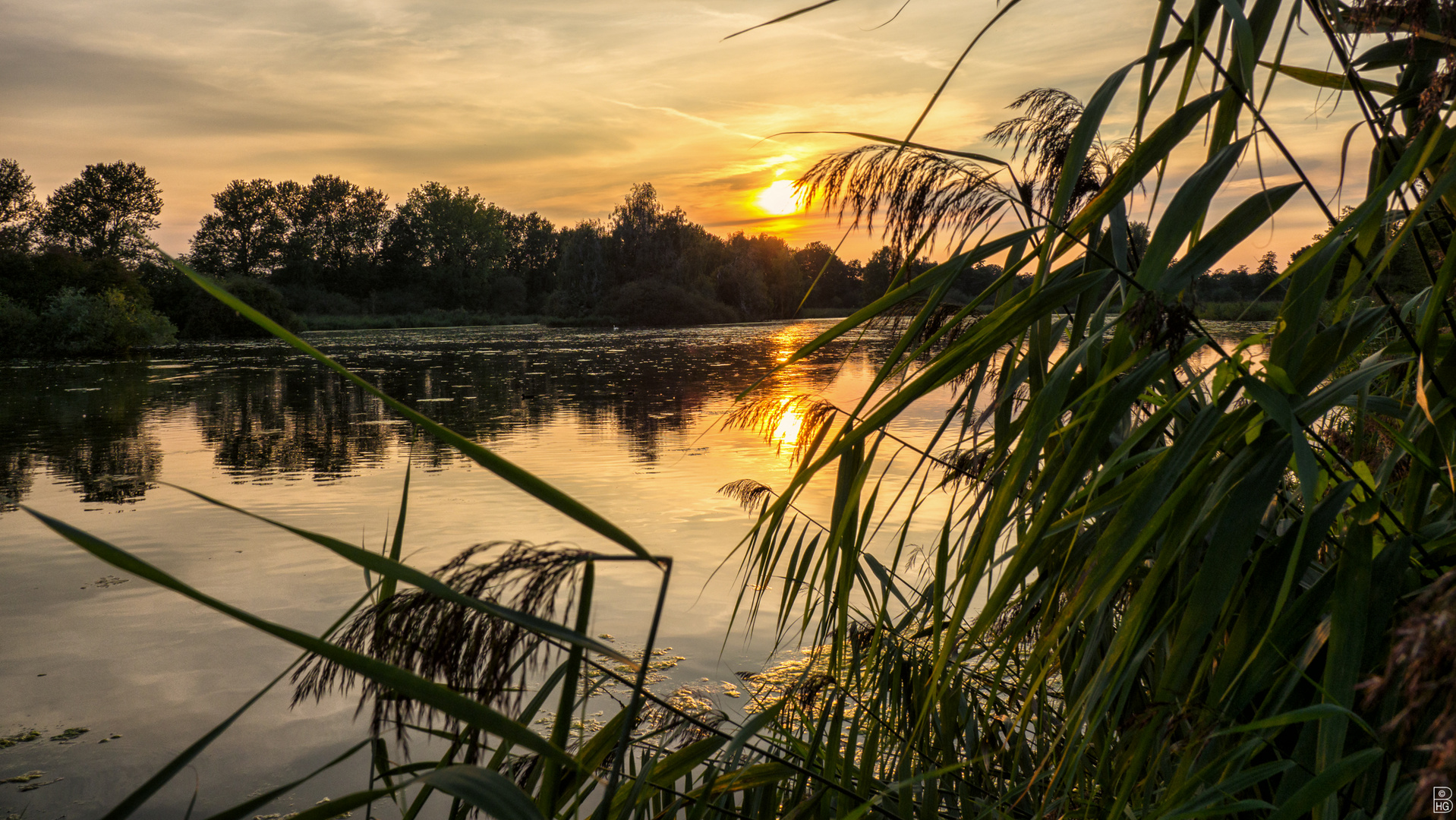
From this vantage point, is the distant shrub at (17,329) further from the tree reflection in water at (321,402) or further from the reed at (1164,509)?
the reed at (1164,509)

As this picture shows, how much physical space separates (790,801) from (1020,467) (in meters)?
1.21

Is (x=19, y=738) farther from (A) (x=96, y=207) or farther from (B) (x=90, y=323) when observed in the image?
(A) (x=96, y=207)

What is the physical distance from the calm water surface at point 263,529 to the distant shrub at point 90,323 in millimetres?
12547

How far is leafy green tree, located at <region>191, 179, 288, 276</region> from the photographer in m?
61.5

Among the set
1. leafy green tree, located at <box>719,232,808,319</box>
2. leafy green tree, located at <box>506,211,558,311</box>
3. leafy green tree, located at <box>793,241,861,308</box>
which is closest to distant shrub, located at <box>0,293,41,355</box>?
leafy green tree, located at <box>793,241,861,308</box>

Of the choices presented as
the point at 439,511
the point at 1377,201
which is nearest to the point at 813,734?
the point at 1377,201

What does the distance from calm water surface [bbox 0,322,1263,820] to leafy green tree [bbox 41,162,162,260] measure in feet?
144

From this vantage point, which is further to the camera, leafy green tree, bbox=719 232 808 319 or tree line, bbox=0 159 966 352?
leafy green tree, bbox=719 232 808 319

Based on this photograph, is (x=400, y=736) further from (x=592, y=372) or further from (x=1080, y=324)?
(x=592, y=372)

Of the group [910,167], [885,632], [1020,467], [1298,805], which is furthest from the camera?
[885,632]

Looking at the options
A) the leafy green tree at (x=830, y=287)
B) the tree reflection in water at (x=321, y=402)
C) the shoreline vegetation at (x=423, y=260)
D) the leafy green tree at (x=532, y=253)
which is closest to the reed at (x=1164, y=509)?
the tree reflection in water at (x=321, y=402)

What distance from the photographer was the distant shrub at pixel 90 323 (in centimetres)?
2791

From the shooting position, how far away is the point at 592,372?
799 inches

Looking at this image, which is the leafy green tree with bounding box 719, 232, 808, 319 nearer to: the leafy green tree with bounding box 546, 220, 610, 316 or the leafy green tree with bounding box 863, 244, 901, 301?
the leafy green tree with bounding box 546, 220, 610, 316
